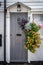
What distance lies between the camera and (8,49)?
39.5 feet

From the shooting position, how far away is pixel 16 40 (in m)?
12.1

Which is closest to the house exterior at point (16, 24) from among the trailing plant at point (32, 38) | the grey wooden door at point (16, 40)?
the grey wooden door at point (16, 40)

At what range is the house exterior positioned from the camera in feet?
39.2

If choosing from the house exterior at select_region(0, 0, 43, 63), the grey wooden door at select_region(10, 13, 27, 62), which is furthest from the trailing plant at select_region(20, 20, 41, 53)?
the grey wooden door at select_region(10, 13, 27, 62)

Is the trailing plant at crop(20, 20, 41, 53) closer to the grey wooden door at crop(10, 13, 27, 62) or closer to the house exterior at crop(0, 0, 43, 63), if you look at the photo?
the house exterior at crop(0, 0, 43, 63)

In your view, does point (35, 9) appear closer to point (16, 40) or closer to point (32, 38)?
point (16, 40)

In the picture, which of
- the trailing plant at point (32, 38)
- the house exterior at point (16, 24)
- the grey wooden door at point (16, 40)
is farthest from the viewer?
the grey wooden door at point (16, 40)

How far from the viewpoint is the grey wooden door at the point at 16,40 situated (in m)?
12.1

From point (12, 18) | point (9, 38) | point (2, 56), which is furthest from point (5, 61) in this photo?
point (12, 18)

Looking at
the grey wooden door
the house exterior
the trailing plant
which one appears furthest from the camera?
the grey wooden door

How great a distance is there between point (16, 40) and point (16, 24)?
2.43 feet

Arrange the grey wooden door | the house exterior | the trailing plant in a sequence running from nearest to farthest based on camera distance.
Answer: the trailing plant < the house exterior < the grey wooden door

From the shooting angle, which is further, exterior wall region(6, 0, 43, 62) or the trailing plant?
exterior wall region(6, 0, 43, 62)

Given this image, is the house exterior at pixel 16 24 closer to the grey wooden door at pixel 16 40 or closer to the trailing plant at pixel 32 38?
the grey wooden door at pixel 16 40
